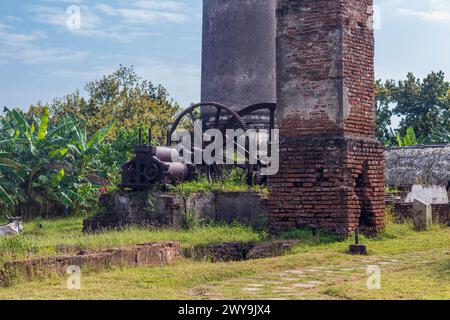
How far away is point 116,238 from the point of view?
11.7 meters

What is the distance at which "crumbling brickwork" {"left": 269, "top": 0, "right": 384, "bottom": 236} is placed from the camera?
12.0 meters

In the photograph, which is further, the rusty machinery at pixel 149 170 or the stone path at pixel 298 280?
the rusty machinery at pixel 149 170

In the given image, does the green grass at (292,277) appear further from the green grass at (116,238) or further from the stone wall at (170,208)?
the stone wall at (170,208)

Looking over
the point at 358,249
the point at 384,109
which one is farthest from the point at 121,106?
the point at 358,249

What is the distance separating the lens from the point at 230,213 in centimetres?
1523

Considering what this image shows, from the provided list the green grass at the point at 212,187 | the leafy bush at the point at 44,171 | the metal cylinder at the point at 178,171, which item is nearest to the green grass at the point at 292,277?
the green grass at the point at 212,187

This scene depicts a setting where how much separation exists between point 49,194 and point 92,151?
1736 mm

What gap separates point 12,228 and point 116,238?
13.9ft

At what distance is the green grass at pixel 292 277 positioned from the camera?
7.27m

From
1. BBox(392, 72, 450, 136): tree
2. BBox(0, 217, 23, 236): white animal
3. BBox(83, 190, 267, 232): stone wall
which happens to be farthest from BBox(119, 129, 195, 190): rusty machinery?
BBox(392, 72, 450, 136): tree

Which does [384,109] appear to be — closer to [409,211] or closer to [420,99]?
[420,99]

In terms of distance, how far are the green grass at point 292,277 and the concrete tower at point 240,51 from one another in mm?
8932

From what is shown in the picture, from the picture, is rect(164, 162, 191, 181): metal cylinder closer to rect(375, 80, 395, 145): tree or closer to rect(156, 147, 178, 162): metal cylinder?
rect(156, 147, 178, 162): metal cylinder
